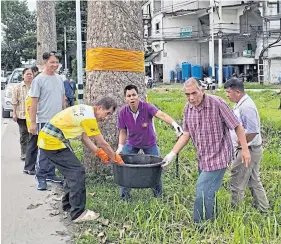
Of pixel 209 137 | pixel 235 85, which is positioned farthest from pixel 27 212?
pixel 235 85

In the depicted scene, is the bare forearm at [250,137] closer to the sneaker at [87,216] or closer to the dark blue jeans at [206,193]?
the dark blue jeans at [206,193]

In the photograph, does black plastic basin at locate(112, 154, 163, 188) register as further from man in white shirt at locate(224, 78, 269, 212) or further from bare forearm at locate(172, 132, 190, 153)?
man in white shirt at locate(224, 78, 269, 212)

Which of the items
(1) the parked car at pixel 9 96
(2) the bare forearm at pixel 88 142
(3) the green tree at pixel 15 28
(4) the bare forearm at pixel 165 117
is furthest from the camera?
(3) the green tree at pixel 15 28

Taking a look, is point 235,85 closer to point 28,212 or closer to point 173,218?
point 173,218

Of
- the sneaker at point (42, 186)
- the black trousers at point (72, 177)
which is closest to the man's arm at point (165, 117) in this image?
the black trousers at point (72, 177)

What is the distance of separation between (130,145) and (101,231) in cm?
142

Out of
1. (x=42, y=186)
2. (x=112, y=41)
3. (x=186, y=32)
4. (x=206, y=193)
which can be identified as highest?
(x=186, y=32)

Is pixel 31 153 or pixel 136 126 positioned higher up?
pixel 136 126

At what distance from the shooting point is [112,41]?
6621 millimetres

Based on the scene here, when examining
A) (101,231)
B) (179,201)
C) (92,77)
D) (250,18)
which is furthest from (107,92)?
(250,18)

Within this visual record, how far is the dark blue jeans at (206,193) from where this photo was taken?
15.8 ft

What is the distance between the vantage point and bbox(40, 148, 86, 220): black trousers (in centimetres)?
534

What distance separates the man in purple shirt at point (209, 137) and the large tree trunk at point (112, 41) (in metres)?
2.02

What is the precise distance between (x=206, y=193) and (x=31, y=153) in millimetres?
3955
